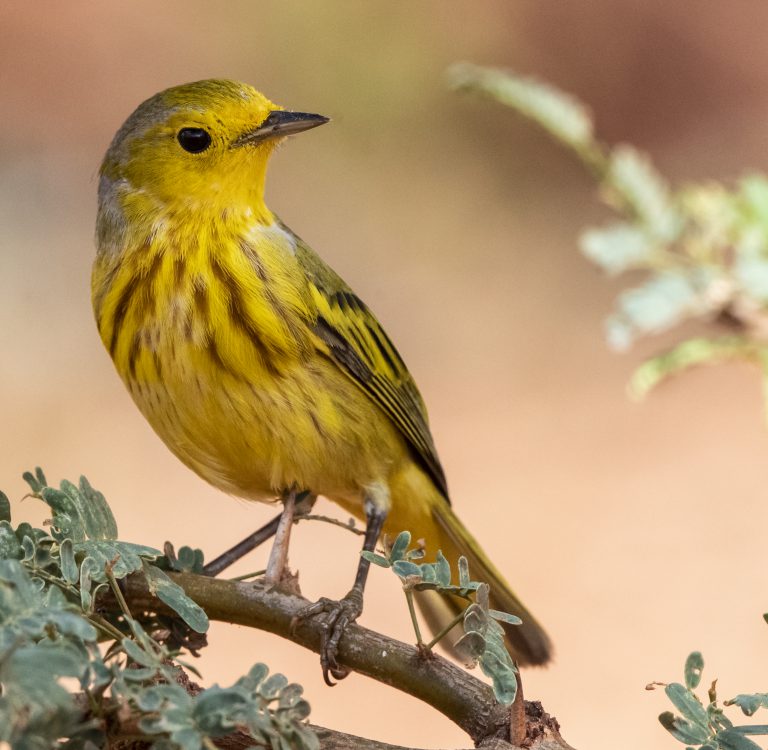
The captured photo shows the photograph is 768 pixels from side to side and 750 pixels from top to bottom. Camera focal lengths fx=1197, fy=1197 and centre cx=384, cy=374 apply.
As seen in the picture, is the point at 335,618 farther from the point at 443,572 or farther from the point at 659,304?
the point at 659,304

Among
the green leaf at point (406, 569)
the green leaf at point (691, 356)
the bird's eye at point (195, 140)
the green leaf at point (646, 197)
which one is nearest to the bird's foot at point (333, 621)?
the green leaf at point (406, 569)

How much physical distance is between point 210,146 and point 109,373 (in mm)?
4401

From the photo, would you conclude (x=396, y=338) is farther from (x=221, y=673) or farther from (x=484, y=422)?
(x=221, y=673)

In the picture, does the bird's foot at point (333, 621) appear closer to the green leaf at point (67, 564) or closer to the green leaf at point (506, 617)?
the green leaf at point (506, 617)

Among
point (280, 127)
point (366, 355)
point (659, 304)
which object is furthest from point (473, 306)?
point (659, 304)

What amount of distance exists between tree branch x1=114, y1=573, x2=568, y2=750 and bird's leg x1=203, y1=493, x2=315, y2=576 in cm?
53

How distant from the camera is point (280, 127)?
2928 millimetres

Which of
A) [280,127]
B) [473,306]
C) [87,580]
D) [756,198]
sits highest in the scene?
[473,306]

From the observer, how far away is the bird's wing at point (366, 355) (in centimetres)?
298

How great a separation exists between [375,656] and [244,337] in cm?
113

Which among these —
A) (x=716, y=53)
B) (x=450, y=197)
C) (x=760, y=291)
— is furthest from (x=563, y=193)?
(x=760, y=291)

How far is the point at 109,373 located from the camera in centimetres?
713

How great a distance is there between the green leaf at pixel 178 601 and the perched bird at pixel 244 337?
0.96 m

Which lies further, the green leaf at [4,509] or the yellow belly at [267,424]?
the yellow belly at [267,424]
